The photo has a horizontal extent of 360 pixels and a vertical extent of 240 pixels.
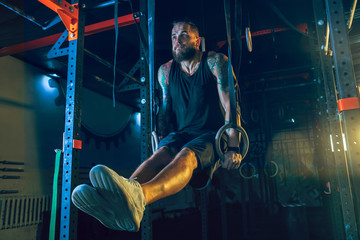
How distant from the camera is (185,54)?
7.57 feet

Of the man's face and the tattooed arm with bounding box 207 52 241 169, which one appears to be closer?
the tattooed arm with bounding box 207 52 241 169

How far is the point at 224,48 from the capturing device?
4.30 meters

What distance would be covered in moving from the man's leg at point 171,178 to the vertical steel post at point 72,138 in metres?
0.93

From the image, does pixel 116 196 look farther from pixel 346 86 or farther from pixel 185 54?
pixel 185 54

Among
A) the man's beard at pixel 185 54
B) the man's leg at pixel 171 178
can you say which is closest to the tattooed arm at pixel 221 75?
the man's beard at pixel 185 54

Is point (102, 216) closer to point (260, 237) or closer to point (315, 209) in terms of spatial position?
point (260, 237)

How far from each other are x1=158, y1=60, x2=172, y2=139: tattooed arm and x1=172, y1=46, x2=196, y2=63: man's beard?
0.22m

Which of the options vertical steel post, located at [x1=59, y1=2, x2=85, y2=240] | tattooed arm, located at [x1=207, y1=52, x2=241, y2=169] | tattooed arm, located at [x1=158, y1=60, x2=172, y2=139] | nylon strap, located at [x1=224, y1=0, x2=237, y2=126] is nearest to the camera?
nylon strap, located at [x1=224, y1=0, x2=237, y2=126]

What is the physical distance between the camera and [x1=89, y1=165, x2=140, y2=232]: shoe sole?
3.94 ft

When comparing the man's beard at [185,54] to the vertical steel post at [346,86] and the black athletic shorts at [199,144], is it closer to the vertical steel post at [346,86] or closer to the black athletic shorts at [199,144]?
the black athletic shorts at [199,144]

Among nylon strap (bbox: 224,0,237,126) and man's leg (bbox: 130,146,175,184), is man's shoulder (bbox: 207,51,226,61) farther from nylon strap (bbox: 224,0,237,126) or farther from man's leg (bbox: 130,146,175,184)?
man's leg (bbox: 130,146,175,184)

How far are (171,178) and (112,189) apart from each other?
37 cm

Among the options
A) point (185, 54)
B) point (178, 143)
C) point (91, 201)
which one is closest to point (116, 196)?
point (91, 201)

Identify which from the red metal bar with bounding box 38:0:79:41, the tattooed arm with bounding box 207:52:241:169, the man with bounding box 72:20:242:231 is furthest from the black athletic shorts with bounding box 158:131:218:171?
the red metal bar with bounding box 38:0:79:41
